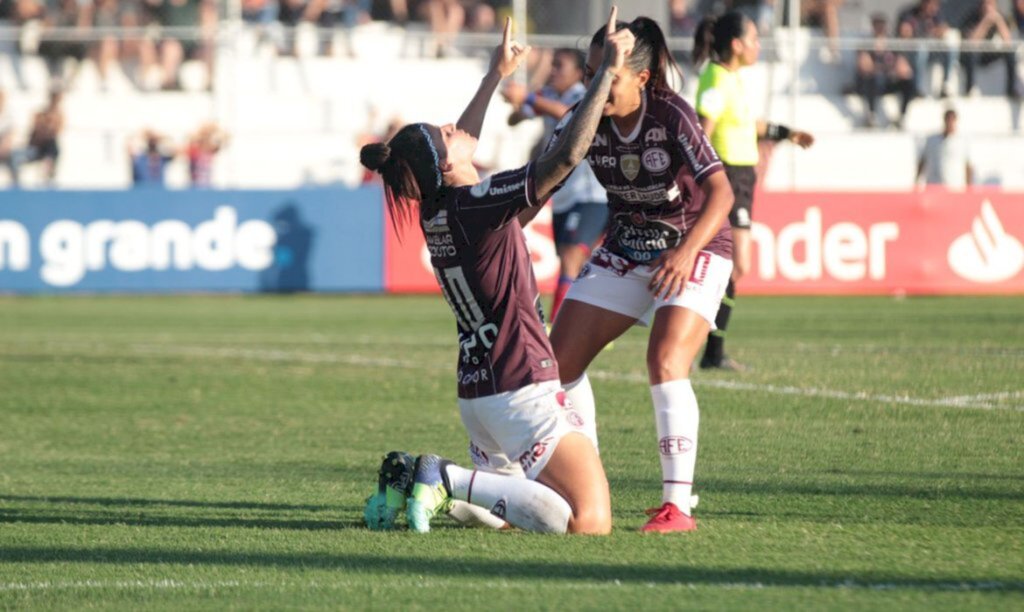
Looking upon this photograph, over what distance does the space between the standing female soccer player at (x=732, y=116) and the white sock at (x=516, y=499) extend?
16.6 ft

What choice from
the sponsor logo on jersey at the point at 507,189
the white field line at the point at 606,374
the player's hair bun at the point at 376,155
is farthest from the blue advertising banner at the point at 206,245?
the sponsor logo on jersey at the point at 507,189

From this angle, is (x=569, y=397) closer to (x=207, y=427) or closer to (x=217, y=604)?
(x=217, y=604)

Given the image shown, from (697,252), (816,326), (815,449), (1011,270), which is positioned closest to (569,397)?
(697,252)

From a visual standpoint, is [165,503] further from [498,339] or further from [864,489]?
[864,489]

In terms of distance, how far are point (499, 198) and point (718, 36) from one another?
564 cm

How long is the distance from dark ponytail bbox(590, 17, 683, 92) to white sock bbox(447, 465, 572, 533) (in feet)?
5.44

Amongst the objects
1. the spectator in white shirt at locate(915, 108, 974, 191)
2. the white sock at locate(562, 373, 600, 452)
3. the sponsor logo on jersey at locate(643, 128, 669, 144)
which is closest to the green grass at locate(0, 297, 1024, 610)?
the white sock at locate(562, 373, 600, 452)

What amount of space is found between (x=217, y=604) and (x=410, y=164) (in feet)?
5.88

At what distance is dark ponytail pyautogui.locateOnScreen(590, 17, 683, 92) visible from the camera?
642cm

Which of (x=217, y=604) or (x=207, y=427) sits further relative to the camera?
(x=207, y=427)

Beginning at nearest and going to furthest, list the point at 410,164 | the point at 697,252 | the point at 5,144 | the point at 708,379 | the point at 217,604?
the point at 217,604 < the point at 410,164 < the point at 697,252 < the point at 708,379 < the point at 5,144

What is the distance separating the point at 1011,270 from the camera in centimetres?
2028

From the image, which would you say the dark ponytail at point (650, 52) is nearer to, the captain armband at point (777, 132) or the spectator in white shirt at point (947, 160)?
the captain armband at point (777, 132)

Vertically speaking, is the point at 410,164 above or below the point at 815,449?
above
